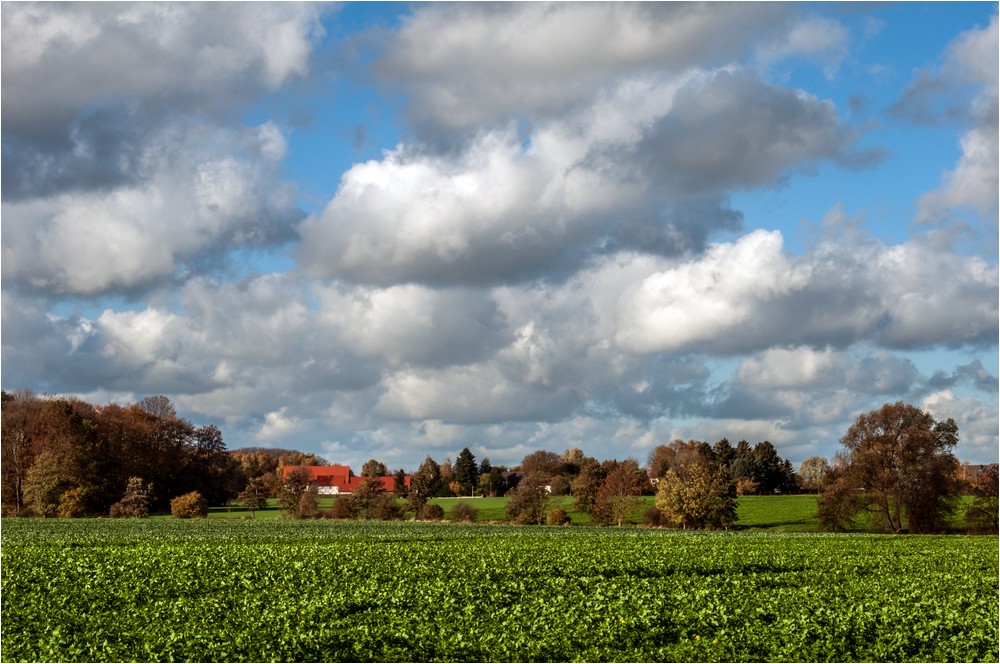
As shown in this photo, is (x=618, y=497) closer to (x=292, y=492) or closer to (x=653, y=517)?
(x=653, y=517)

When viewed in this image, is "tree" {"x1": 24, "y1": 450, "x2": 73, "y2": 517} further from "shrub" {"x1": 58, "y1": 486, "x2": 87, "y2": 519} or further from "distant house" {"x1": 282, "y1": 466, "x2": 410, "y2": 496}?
"distant house" {"x1": 282, "y1": 466, "x2": 410, "y2": 496}

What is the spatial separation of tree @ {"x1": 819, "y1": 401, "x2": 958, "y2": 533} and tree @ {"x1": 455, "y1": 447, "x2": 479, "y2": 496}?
306 feet

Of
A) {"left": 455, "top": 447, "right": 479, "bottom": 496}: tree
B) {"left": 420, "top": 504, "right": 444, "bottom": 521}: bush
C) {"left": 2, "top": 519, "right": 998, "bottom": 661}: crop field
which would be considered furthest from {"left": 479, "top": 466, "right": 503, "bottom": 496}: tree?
{"left": 2, "top": 519, "right": 998, "bottom": 661}: crop field

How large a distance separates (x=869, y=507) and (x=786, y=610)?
64600mm

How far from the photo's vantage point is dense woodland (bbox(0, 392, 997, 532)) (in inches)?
3019

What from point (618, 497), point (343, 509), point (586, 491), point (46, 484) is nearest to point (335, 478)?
point (343, 509)

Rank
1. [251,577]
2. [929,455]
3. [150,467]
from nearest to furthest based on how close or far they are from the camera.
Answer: [251,577] < [929,455] < [150,467]

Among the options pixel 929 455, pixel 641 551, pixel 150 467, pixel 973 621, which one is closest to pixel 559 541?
pixel 641 551

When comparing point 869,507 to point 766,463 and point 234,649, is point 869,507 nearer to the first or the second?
point 766,463

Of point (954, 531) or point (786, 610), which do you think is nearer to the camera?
point (786, 610)

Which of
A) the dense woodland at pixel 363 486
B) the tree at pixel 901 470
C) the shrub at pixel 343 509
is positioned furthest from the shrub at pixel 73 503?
the tree at pixel 901 470

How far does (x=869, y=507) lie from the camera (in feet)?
263

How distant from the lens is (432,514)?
9194 cm

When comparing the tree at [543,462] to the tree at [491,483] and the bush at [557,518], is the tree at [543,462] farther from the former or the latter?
the bush at [557,518]
